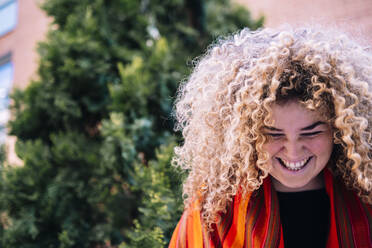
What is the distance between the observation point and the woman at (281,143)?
4.79 feet

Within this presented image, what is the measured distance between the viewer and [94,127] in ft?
11.5

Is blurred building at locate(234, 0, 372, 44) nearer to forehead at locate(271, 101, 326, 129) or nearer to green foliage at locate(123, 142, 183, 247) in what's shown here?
forehead at locate(271, 101, 326, 129)

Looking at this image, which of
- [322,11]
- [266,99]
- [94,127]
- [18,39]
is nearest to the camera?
[266,99]

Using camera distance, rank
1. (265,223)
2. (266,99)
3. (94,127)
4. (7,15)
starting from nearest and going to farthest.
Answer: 1. (266,99)
2. (265,223)
3. (94,127)
4. (7,15)

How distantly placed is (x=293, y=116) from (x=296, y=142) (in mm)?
105

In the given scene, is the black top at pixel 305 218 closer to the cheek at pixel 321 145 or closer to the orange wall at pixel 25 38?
the cheek at pixel 321 145

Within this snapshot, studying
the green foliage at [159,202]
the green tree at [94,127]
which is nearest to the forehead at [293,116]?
the green foliage at [159,202]

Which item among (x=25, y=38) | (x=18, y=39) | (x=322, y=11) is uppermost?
(x=18, y=39)

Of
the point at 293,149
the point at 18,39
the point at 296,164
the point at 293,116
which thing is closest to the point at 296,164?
the point at 296,164

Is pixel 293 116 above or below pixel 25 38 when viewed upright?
below

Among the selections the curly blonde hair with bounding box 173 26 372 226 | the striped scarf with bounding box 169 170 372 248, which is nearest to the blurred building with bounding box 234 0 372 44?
the curly blonde hair with bounding box 173 26 372 226

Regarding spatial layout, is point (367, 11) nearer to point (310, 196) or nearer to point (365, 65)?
point (365, 65)

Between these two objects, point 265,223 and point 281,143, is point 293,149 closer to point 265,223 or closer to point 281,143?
point 281,143

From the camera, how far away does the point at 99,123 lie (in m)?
3.52
